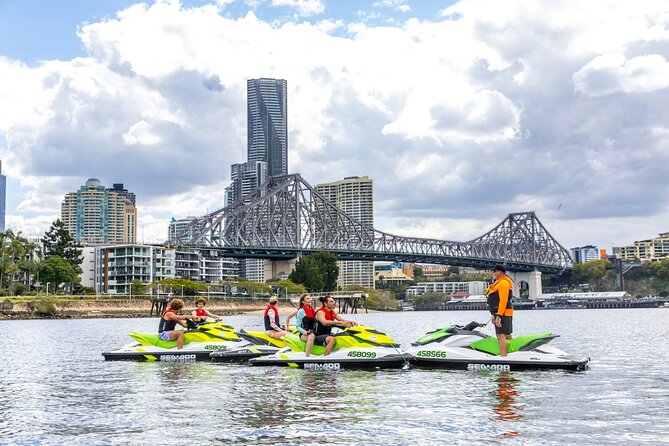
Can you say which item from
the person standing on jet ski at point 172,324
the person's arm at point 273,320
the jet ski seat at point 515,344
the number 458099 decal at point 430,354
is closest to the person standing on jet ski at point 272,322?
the person's arm at point 273,320

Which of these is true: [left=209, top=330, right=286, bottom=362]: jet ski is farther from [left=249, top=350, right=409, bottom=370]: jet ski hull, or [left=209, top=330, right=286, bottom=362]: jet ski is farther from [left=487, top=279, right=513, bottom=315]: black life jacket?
[left=487, top=279, right=513, bottom=315]: black life jacket

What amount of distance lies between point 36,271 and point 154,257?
32.8m

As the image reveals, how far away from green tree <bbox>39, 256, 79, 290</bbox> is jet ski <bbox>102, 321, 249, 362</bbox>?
93.6 meters

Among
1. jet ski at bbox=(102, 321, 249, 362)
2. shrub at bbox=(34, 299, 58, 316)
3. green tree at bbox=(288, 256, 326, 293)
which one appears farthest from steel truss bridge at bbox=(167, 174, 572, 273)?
jet ski at bbox=(102, 321, 249, 362)

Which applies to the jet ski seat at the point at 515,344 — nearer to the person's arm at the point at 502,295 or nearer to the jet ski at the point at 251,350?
the person's arm at the point at 502,295

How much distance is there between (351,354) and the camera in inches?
845

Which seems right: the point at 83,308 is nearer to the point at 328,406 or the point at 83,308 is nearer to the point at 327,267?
the point at 327,267

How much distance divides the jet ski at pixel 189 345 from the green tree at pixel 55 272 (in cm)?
9356

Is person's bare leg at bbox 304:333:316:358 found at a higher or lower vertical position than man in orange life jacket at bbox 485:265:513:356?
lower

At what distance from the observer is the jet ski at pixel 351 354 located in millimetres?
21328

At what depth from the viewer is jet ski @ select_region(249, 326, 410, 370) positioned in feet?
70.0

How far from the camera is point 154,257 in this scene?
482 feet

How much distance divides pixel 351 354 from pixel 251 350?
3910mm

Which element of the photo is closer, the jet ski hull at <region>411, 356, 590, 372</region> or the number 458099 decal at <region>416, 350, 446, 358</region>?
the jet ski hull at <region>411, 356, 590, 372</region>
